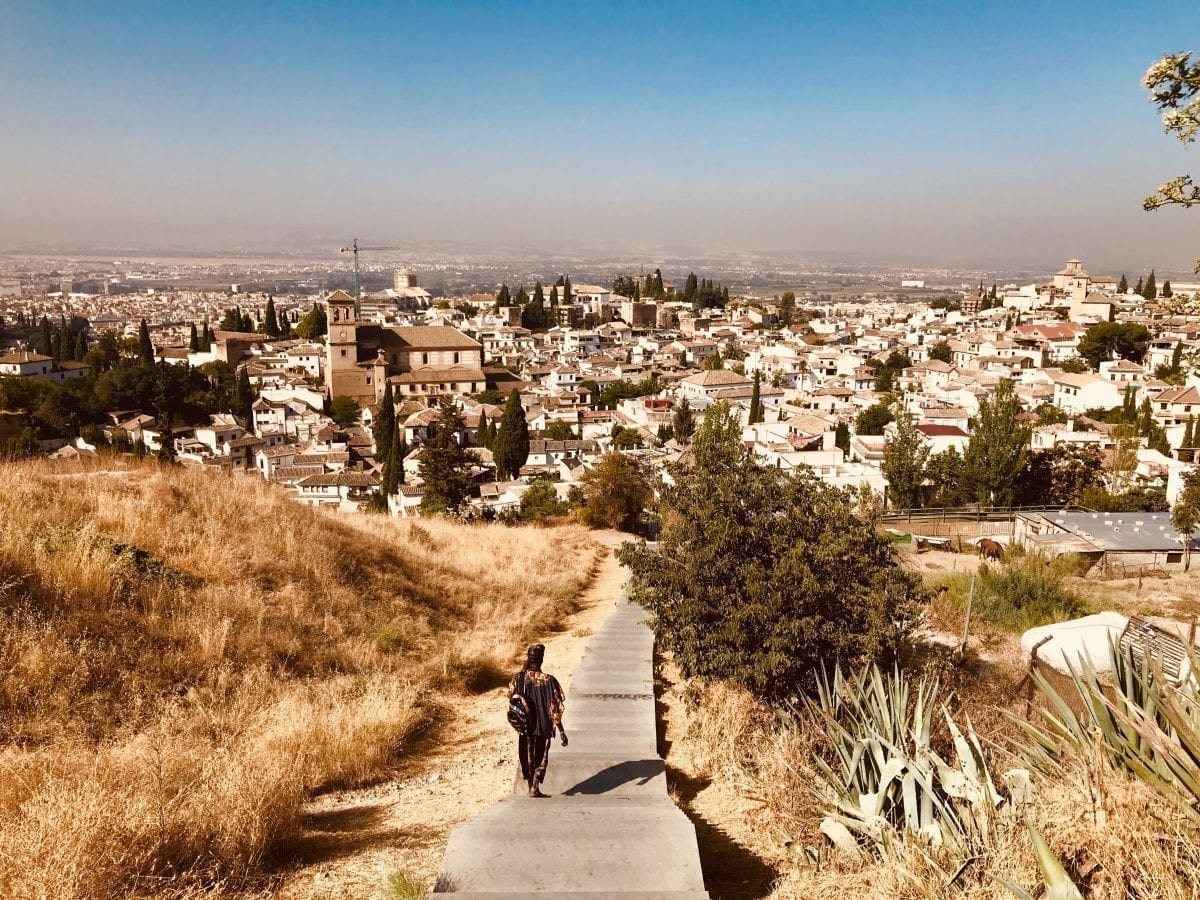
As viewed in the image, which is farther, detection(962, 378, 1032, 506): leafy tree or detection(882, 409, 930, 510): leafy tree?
detection(882, 409, 930, 510): leafy tree

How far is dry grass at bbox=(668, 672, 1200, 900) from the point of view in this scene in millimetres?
2840

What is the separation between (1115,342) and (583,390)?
43267 mm

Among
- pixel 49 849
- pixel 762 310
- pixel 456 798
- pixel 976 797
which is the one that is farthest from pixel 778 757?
pixel 762 310

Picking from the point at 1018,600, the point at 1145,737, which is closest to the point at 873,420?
the point at 1018,600

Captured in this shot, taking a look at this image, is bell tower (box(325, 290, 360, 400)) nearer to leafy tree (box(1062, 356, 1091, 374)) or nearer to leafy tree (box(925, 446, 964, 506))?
leafy tree (box(925, 446, 964, 506))

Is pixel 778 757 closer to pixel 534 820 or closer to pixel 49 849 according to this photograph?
pixel 534 820

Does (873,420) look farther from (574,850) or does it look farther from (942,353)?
(574,850)

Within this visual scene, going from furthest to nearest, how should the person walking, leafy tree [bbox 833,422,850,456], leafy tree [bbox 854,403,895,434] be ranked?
leafy tree [bbox 854,403,895,434] < leafy tree [bbox 833,422,850,456] < the person walking

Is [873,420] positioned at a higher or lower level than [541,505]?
lower

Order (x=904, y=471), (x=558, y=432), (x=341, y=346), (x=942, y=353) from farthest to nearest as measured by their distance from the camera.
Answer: (x=942, y=353)
(x=341, y=346)
(x=558, y=432)
(x=904, y=471)

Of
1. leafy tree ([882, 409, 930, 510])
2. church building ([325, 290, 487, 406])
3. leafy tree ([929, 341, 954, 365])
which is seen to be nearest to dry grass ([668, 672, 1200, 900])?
leafy tree ([882, 409, 930, 510])

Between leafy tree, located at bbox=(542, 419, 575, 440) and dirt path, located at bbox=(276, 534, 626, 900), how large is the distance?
1723 inches

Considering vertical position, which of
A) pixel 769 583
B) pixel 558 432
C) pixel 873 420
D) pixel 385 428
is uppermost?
pixel 769 583

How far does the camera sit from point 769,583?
18.4 ft
